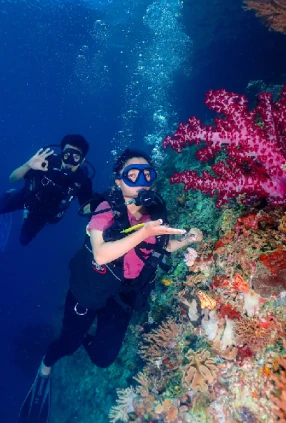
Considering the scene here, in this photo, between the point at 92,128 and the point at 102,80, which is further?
the point at 92,128

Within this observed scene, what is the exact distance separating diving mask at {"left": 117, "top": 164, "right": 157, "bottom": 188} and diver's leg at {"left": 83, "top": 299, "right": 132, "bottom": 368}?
2.63 meters

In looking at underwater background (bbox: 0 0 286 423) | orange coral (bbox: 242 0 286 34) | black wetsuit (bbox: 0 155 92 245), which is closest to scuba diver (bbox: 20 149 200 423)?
underwater background (bbox: 0 0 286 423)

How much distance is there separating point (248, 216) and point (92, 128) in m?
104

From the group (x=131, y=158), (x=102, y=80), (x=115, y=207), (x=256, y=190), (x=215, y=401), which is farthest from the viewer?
(x=102, y=80)

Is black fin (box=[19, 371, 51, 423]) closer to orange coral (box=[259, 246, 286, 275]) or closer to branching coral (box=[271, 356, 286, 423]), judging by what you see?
branching coral (box=[271, 356, 286, 423])

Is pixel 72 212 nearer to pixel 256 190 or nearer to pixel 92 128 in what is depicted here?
pixel 92 128

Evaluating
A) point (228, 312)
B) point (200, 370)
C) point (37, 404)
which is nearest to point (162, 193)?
point (228, 312)

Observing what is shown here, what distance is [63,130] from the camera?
332 ft

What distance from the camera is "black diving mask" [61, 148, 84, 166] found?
285 inches

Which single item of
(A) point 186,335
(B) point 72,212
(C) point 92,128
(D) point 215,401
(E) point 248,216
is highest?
(C) point 92,128

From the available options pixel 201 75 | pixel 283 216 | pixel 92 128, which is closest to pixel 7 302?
pixel 201 75

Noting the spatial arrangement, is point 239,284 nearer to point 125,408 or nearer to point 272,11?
point 125,408

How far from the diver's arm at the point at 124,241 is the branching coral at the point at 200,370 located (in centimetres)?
146

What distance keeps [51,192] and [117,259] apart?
4386 millimetres
